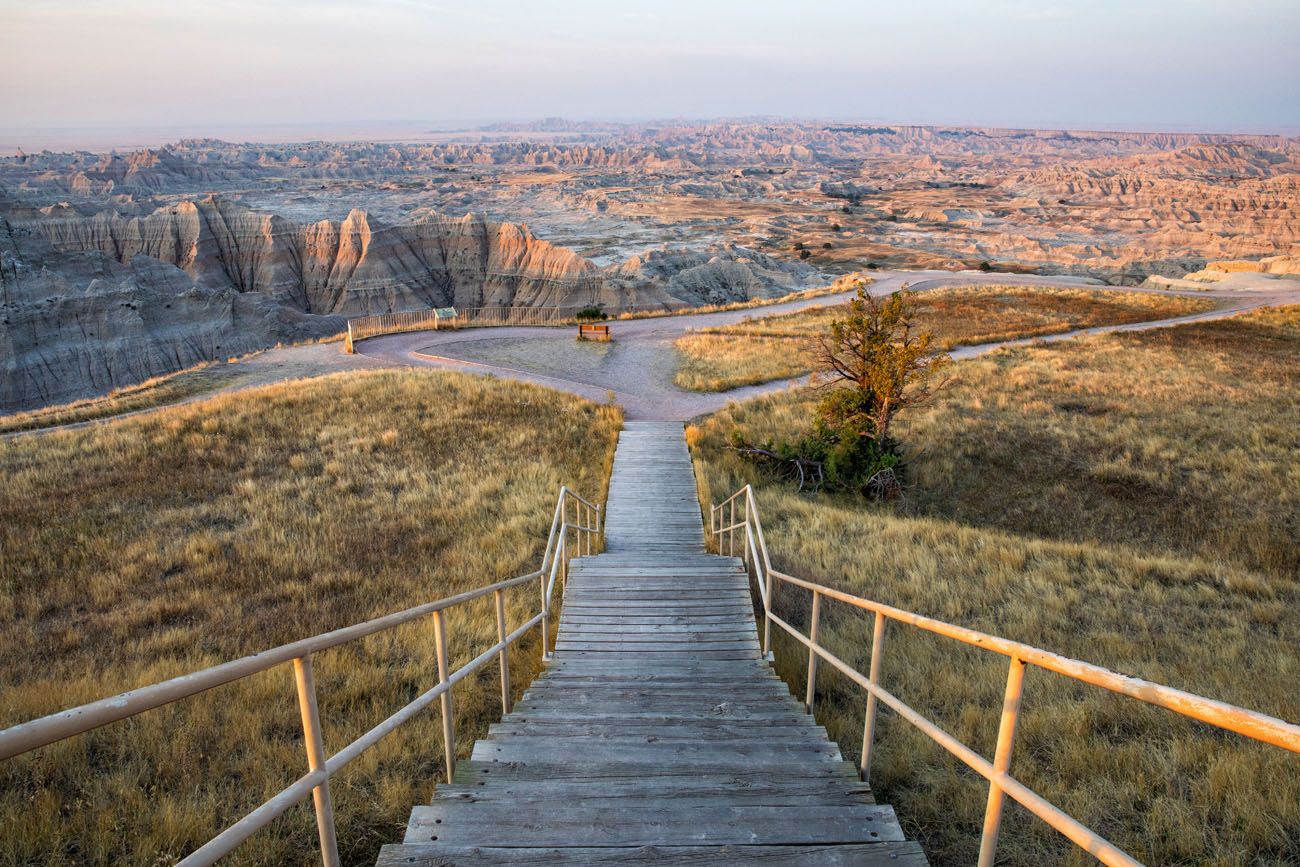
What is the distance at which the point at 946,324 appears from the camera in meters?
35.7

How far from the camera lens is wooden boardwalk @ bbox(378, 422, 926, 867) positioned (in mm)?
3332

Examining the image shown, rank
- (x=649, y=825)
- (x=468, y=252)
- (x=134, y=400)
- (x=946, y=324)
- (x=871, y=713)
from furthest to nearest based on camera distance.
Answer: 1. (x=468, y=252)
2. (x=946, y=324)
3. (x=134, y=400)
4. (x=871, y=713)
5. (x=649, y=825)

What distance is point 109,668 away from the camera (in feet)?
23.5

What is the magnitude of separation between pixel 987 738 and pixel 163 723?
6417 millimetres

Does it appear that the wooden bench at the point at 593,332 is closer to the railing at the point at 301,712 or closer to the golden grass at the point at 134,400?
the golden grass at the point at 134,400

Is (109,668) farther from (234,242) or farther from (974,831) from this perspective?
(234,242)

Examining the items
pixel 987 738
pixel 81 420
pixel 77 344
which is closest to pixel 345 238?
pixel 77 344

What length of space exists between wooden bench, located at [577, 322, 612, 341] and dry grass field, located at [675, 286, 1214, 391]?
3158 mm

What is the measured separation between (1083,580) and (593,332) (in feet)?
78.4

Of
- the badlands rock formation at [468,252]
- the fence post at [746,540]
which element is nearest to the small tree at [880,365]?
the fence post at [746,540]

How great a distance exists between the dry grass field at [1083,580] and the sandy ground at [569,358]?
3.27 metres

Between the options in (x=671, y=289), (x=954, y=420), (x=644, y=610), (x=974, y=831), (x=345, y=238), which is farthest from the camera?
(x=345, y=238)

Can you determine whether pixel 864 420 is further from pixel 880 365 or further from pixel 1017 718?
pixel 1017 718

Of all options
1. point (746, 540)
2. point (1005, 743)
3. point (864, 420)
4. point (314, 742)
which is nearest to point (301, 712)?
point (314, 742)
